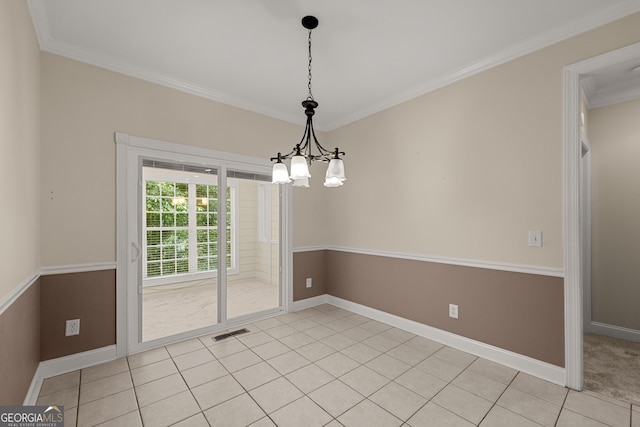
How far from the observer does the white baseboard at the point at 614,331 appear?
9.82 feet

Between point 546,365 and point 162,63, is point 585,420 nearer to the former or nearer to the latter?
point 546,365

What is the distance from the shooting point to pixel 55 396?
2125mm

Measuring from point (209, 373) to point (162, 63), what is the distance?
2978mm

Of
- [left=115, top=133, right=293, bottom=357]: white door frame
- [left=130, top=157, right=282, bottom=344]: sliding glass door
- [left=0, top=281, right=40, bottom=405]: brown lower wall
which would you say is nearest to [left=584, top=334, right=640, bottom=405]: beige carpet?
[left=130, top=157, right=282, bottom=344]: sliding glass door

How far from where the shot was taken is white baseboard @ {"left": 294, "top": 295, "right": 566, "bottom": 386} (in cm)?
234

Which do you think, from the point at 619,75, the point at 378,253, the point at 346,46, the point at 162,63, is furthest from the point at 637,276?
the point at 162,63

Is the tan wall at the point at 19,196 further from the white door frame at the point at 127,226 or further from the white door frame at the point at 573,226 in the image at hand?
the white door frame at the point at 573,226

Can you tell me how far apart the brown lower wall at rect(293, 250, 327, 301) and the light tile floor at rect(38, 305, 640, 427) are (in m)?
1.16

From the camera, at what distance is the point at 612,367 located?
2506 mm

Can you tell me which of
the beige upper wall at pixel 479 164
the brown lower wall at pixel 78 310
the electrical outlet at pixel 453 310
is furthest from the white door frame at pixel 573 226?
the brown lower wall at pixel 78 310

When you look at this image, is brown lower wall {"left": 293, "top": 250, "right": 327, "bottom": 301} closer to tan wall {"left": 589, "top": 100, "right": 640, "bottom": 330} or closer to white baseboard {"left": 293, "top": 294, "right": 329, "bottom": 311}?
white baseboard {"left": 293, "top": 294, "right": 329, "bottom": 311}

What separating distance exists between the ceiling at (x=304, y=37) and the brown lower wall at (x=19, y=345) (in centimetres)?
210

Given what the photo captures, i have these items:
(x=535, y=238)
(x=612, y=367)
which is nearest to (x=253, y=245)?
(x=535, y=238)

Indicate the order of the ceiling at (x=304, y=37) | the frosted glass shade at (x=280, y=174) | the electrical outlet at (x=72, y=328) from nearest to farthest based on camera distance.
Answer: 1. the ceiling at (x=304, y=37)
2. the frosted glass shade at (x=280, y=174)
3. the electrical outlet at (x=72, y=328)
